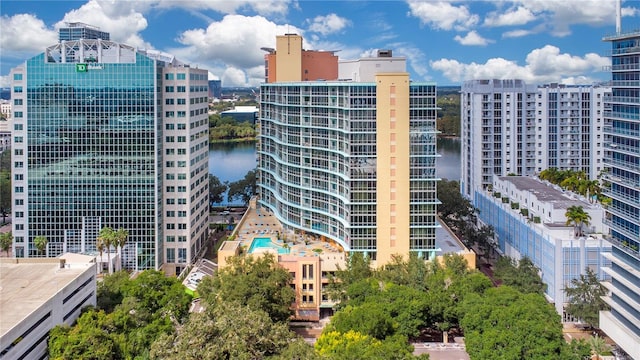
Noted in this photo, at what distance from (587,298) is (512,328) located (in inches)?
327

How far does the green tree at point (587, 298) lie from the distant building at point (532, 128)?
963 inches

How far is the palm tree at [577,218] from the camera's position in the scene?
107 ft

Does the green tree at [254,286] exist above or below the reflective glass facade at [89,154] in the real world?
below

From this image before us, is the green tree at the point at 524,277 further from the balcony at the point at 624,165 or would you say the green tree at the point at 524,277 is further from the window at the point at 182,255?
the window at the point at 182,255

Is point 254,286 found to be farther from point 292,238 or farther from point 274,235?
point 274,235

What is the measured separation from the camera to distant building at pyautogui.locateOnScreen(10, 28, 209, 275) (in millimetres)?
38219

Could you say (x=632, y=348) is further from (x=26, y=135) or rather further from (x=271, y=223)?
(x=26, y=135)

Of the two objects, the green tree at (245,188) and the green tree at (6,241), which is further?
the green tree at (245,188)

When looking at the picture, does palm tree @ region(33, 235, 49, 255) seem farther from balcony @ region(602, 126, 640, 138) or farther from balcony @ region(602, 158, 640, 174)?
balcony @ region(602, 126, 640, 138)

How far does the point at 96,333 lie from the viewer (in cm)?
2261

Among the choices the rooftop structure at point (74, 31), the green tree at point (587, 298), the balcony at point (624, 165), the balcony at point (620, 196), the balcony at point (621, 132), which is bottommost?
the green tree at point (587, 298)

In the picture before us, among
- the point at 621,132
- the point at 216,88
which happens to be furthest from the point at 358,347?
the point at 216,88

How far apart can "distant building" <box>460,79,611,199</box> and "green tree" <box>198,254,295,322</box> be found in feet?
96.6

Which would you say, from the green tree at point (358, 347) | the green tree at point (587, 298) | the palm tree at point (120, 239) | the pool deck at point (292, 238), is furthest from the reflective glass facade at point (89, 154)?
the green tree at point (587, 298)
